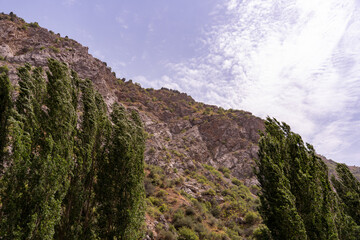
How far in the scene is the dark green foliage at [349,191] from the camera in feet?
49.3

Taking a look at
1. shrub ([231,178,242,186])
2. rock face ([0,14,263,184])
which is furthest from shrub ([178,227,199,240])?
shrub ([231,178,242,186])

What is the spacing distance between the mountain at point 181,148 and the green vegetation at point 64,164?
7928mm

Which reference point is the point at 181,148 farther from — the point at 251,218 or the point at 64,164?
the point at 64,164

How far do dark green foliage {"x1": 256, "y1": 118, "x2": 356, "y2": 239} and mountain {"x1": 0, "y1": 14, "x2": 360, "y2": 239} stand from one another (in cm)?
1170

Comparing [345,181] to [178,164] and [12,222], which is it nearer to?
[12,222]

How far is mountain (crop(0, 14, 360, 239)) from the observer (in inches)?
949

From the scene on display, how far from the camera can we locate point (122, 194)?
10.4m

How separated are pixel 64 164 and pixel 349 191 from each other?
21.8 meters

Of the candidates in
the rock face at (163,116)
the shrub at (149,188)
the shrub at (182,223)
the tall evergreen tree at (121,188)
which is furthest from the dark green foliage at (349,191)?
the rock face at (163,116)

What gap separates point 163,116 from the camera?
62.8 meters

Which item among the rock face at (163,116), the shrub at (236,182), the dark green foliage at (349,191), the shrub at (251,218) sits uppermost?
the rock face at (163,116)

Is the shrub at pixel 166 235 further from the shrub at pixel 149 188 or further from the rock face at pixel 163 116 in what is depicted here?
the rock face at pixel 163 116

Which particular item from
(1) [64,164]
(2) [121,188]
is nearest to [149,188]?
(2) [121,188]

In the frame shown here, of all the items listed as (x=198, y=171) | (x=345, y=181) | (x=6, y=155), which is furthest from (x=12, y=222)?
(x=198, y=171)
